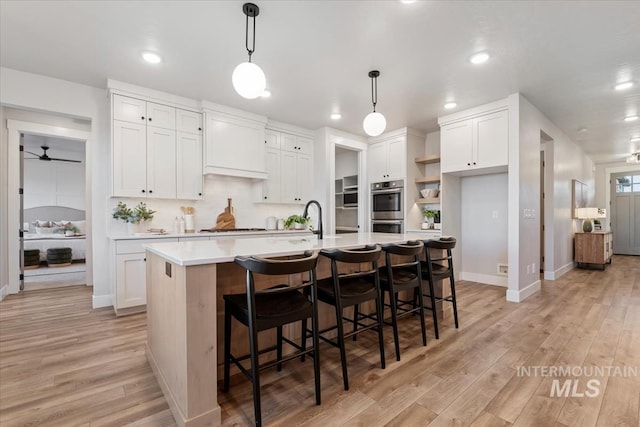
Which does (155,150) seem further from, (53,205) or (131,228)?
(53,205)

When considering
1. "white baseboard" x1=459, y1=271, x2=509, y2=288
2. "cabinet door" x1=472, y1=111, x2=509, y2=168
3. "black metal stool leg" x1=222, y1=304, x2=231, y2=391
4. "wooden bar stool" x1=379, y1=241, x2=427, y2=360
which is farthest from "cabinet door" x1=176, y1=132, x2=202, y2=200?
"white baseboard" x1=459, y1=271, x2=509, y2=288

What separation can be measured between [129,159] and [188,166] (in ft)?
2.24

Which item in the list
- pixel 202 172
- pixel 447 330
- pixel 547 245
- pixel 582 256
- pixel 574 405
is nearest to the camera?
pixel 574 405

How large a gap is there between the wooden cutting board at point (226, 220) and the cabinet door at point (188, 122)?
3.96 feet

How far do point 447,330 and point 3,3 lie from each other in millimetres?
4473

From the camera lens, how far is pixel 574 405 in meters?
1.70

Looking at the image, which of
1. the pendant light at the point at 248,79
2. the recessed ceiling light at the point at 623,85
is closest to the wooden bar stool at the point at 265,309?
the pendant light at the point at 248,79

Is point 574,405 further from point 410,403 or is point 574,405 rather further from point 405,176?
point 405,176

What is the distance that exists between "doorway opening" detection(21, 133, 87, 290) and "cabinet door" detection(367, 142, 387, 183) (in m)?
5.92

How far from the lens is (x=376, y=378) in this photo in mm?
1963

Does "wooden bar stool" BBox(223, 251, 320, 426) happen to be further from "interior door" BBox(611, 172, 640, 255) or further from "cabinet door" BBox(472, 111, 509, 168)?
"interior door" BBox(611, 172, 640, 255)

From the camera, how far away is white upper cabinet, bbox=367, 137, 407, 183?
5.24 m

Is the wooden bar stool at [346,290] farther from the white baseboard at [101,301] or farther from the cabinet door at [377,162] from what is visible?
the cabinet door at [377,162]

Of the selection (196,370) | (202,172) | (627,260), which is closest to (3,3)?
(202,172)
